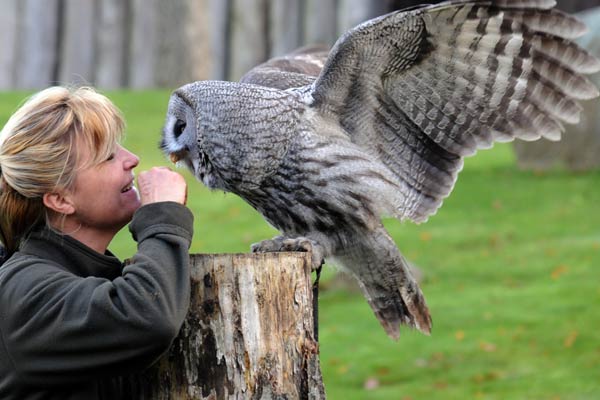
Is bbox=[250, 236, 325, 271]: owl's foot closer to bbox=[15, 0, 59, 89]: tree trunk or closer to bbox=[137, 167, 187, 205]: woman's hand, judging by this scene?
bbox=[137, 167, 187, 205]: woman's hand

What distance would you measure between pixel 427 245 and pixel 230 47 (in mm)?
5191

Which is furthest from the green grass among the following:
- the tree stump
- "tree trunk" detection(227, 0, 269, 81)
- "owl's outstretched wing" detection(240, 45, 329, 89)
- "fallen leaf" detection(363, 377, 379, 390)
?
the tree stump

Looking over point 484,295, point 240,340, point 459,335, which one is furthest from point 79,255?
point 484,295

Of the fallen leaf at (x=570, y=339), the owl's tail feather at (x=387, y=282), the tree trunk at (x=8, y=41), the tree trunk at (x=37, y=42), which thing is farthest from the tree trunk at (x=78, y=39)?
the owl's tail feather at (x=387, y=282)

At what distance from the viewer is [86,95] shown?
2275 millimetres

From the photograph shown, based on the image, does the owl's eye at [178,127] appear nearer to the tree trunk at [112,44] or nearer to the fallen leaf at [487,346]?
the fallen leaf at [487,346]

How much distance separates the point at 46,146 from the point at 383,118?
1537 mm

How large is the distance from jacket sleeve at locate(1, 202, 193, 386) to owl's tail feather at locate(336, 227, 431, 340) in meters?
1.41

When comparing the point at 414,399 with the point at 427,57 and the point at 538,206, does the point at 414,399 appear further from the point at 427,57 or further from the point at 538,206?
the point at 538,206

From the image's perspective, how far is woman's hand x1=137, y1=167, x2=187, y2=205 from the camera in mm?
2246

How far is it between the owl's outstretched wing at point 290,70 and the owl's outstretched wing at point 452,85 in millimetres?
352

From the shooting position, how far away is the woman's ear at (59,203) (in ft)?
7.29

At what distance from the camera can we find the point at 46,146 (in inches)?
85.3

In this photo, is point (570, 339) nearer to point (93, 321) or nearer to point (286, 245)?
point (286, 245)
